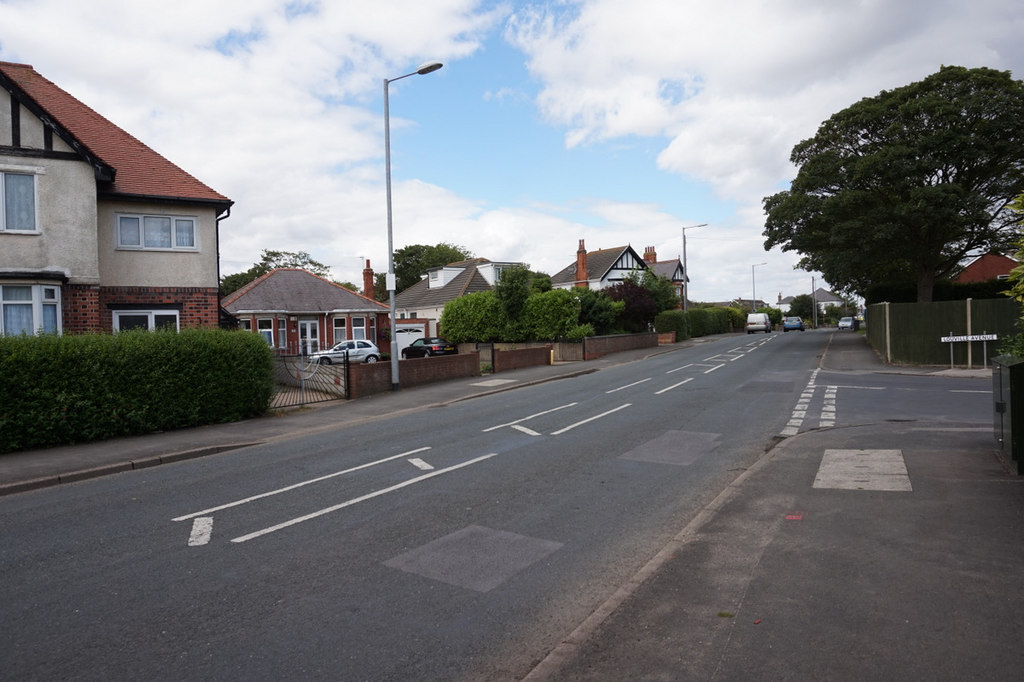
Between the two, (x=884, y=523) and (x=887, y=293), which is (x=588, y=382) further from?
(x=887, y=293)

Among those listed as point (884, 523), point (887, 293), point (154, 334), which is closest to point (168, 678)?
point (884, 523)

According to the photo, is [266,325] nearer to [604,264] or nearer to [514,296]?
[514,296]

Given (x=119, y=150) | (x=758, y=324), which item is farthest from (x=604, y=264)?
(x=119, y=150)

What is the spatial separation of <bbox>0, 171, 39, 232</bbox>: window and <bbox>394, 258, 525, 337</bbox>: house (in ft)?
113

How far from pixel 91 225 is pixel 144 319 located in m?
3.06

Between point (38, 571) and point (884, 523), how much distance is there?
7487 mm

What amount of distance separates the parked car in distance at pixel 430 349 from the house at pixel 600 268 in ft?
86.3

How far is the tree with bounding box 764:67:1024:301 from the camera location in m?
27.9

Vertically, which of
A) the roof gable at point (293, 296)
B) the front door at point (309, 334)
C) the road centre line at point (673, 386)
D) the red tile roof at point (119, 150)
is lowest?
the road centre line at point (673, 386)

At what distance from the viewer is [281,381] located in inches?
864

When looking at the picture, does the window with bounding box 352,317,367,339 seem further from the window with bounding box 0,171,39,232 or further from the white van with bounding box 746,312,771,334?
the white van with bounding box 746,312,771,334

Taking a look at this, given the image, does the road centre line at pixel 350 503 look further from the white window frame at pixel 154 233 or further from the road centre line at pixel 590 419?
the white window frame at pixel 154 233

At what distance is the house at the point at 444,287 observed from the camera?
176ft

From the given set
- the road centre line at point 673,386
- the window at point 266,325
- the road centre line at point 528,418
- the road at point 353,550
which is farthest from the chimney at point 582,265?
the road at point 353,550
